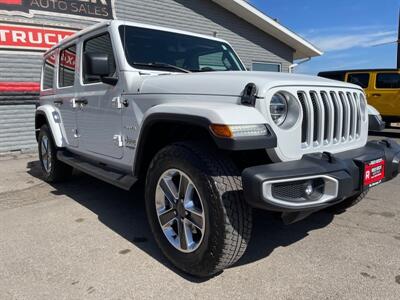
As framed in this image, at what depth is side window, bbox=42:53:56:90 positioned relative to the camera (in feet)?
17.9

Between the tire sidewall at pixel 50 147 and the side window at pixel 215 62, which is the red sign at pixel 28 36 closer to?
the tire sidewall at pixel 50 147

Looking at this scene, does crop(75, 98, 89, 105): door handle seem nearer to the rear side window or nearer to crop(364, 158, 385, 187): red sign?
crop(364, 158, 385, 187): red sign

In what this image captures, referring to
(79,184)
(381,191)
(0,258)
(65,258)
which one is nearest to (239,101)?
(65,258)

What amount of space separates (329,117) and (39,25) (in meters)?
8.15

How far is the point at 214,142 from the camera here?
8.50 feet

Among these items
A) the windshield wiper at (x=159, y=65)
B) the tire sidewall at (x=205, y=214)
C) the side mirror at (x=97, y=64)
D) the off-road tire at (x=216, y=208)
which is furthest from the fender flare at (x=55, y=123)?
the off-road tire at (x=216, y=208)

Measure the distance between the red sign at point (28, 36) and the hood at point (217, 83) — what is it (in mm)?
6203

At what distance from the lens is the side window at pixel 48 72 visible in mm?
5461

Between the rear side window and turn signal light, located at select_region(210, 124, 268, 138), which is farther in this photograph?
the rear side window

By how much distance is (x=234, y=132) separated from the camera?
2.29m

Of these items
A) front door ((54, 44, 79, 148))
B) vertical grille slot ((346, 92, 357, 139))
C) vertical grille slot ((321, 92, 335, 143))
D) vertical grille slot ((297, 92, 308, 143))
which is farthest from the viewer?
front door ((54, 44, 79, 148))

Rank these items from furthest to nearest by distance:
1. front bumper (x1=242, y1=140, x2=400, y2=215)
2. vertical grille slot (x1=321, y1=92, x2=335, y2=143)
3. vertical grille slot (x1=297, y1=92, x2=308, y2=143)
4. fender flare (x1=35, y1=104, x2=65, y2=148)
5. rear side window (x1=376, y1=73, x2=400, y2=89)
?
rear side window (x1=376, y1=73, x2=400, y2=89) → fender flare (x1=35, y1=104, x2=65, y2=148) → vertical grille slot (x1=321, y1=92, x2=335, y2=143) → vertical grille slot (x1=297, y1=92, x2=308, y2=143) → front bumper (x1=242, y1=140, x2=400, y2=215)

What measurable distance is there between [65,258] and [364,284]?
228 centimetres

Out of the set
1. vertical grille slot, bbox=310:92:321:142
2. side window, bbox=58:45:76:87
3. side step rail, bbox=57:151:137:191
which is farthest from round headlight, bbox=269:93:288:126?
side window, bbox=58:45:76:87
